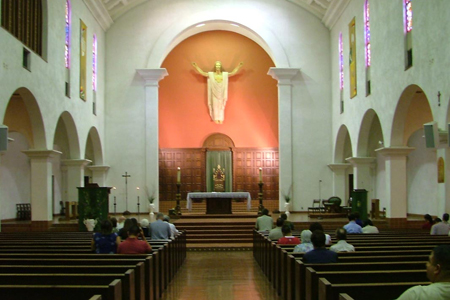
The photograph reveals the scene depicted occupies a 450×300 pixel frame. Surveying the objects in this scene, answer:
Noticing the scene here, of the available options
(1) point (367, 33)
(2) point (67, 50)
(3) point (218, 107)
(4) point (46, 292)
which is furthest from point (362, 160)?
(4) point (46, 292)

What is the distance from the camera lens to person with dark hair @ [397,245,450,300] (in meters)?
3.29

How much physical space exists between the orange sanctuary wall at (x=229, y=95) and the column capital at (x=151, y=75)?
11.3 ft

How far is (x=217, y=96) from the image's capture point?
1021 inches

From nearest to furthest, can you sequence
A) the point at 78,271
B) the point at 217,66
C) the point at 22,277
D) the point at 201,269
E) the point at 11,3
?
the point at 22,277 → the point at 78,271 → the point at 201,269 → the point at 11,3 → the point at 217,66

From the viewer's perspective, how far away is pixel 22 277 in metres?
5.13

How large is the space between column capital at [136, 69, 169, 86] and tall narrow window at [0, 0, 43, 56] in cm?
759

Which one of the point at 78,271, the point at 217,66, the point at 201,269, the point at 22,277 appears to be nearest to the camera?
the point at 22,277

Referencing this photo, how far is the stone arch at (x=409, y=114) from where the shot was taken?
14.9 meters

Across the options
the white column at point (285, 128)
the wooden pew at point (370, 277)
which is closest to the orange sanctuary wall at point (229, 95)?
the white column at point (285, 128)

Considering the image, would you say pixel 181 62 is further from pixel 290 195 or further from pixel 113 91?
pixel 290 195

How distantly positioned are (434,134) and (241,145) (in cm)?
1504

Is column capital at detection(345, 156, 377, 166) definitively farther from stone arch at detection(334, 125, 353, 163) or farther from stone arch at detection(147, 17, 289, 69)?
stone arch at detection(147, 17, 289, 69)

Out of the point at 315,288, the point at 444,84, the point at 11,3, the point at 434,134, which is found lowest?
the point at 315,288

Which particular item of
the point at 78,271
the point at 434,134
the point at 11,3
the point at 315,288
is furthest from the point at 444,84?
the point at 11,3
